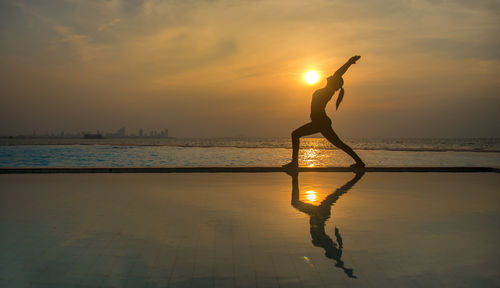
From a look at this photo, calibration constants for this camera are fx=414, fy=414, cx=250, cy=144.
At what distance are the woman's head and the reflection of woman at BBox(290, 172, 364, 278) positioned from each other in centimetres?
344

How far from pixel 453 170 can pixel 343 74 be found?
13.1 feet

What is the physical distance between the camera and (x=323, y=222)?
4773 mm

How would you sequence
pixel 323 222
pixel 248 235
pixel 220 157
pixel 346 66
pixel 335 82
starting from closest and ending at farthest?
pixel 248 235, pixel 323 222, pixel 346 66, pixel 335 82, pixel 220 157

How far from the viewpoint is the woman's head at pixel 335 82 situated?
10520mm

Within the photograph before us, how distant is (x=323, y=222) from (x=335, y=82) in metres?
6.42

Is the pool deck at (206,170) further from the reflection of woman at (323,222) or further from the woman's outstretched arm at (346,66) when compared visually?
the reflection of woman at (323,222)

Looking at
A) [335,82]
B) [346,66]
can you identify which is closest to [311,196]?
[335,82]

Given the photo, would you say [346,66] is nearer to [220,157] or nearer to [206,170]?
[206,170]

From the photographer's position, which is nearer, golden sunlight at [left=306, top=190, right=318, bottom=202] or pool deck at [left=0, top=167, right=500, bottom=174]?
golden sunlight at [left=306, top=190, right=318, bottom=202]

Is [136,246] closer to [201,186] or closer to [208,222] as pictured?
[208,222]

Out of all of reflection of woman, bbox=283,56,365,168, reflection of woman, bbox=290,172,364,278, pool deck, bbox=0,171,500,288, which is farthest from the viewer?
reflection of woman, bbox=283,56,365,168

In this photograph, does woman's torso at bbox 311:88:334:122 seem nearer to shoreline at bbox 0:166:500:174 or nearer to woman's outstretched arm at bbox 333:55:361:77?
woman's outstretched arm at bbox 333:55:361:77

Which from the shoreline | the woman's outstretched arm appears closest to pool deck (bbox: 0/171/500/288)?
the shoreline

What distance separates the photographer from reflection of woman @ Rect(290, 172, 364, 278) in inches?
141
